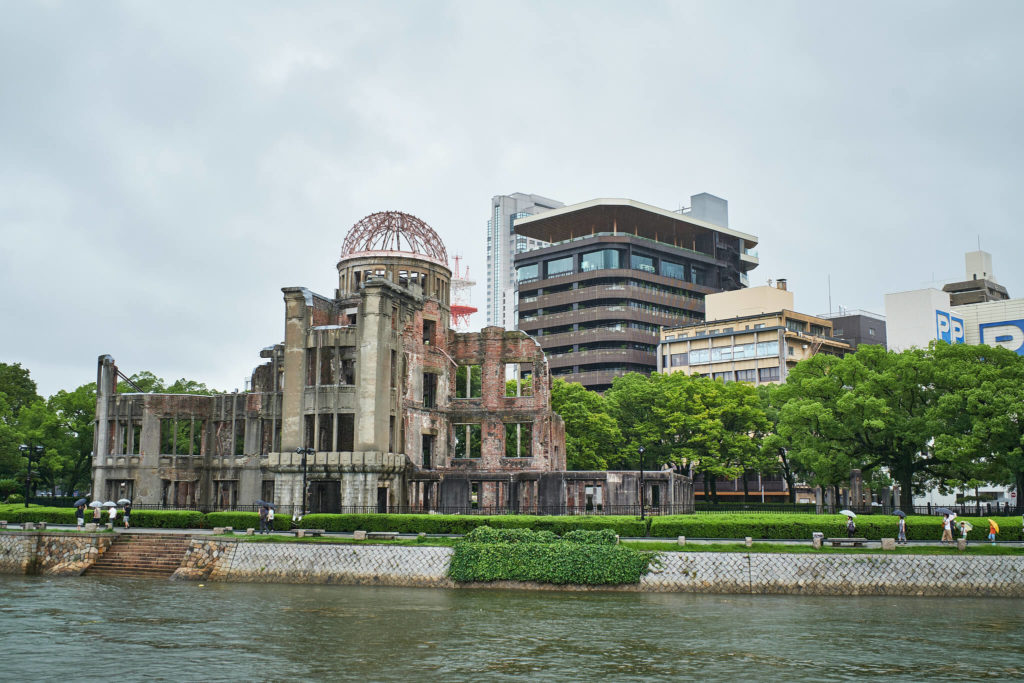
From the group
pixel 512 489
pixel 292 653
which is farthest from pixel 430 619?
pixel 512 489

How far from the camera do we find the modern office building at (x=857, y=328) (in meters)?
137

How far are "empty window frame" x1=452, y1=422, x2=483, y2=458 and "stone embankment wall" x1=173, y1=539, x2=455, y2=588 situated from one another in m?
27.1

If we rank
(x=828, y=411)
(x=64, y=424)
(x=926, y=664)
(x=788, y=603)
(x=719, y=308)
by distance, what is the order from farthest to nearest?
(x=719, y=308) < (x=64, y=424) < (x=828, y=411) < (x=788, y=603) < (x=926, y=664)

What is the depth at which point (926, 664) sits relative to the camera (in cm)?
2489

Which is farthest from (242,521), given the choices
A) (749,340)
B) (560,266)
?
(560,266)

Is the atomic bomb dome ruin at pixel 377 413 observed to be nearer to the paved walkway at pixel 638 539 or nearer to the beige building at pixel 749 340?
the paved walkway at pixel 638 539

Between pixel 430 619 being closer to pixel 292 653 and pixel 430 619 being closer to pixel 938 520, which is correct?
pixel 292 653

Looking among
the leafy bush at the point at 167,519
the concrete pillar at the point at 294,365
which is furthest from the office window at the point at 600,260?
the leafy bush at the point at 167,519

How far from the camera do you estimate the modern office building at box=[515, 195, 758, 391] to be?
456 feet

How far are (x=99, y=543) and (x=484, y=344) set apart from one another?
32353 millimetres

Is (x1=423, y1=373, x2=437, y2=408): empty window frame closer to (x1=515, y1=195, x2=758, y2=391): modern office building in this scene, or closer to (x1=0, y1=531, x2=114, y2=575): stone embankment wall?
(x1=0, y1=531, x2=114, y2=575): stone embankment wall

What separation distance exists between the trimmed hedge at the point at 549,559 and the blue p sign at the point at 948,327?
3724 inches

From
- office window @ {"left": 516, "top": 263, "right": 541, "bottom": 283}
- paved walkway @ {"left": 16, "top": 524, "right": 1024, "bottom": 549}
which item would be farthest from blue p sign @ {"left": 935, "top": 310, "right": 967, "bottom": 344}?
paved walkway @ {"left": 16, "top": 524, "right": 1024, "bottom": 549}

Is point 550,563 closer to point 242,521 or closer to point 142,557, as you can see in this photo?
point 242,521
